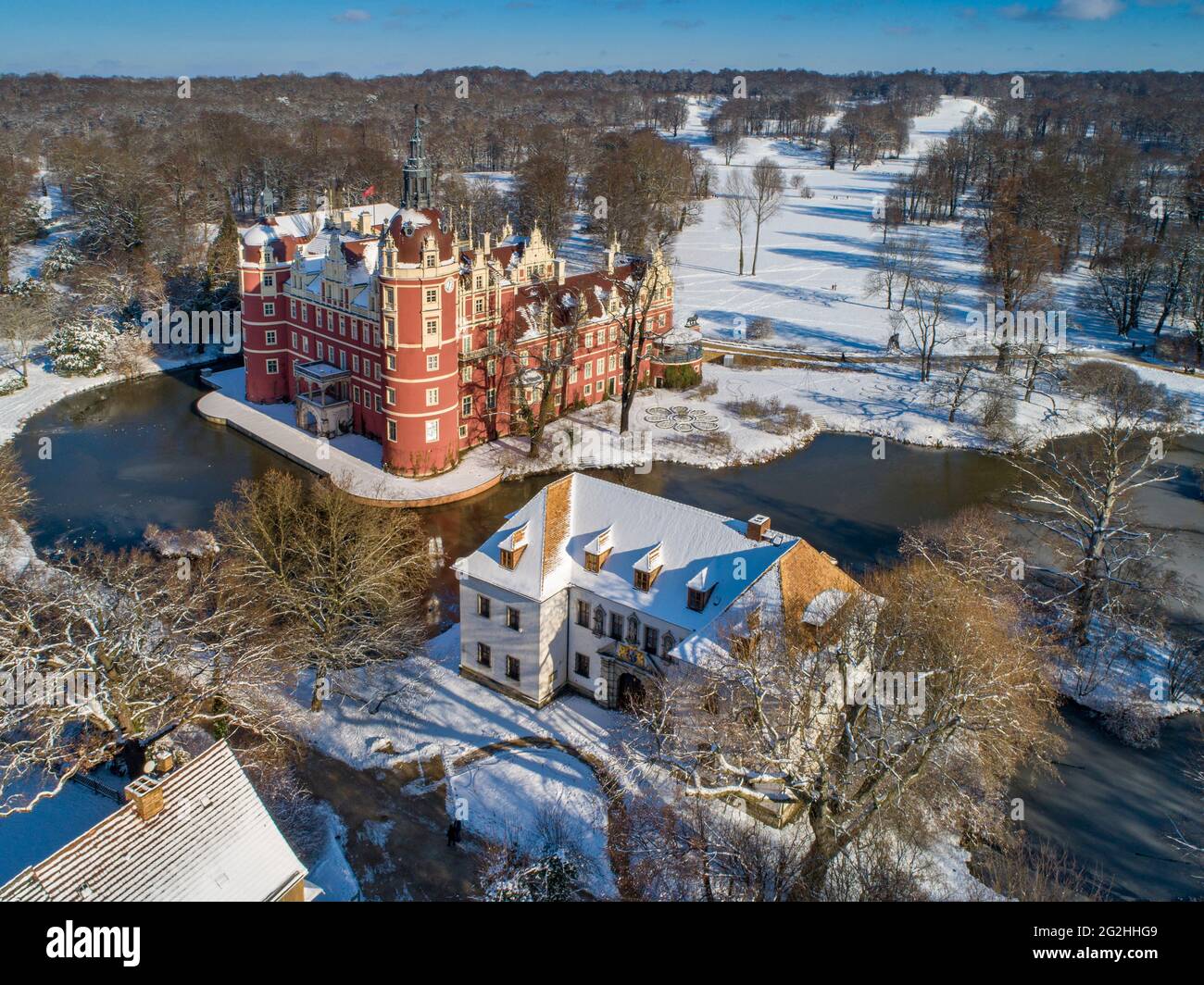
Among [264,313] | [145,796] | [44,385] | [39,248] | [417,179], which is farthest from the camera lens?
[39,248]

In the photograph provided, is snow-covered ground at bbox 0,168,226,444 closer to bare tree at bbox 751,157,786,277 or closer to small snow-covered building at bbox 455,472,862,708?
small snow-covered building at bbox 455,472,862,708

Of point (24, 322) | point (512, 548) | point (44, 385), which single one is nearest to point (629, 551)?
point (512, 548)

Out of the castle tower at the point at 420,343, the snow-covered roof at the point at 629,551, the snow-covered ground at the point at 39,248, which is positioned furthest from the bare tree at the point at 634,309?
the snow-covered ground at the point at 39,248

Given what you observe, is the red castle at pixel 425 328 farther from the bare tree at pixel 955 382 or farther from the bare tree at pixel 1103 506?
the bare tree at pixel 1103 506

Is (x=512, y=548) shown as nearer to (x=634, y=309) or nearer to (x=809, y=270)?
(x=634, y=309)

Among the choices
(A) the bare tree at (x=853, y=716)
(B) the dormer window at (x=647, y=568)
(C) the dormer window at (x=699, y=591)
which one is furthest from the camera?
(B) the dormer window at (x=647, y=568)

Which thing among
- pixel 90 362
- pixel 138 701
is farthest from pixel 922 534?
pixel 90 362

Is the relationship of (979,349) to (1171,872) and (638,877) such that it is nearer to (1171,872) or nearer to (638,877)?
(1171,872)
